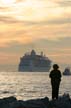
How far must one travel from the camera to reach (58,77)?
58.4 feet

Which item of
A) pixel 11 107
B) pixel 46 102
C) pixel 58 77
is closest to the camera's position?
pixel 11 107

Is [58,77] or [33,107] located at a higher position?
[58,77]

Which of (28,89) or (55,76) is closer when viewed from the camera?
(55,76)

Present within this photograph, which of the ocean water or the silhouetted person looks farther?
the ocean water

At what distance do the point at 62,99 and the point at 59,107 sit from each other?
106 centimetres

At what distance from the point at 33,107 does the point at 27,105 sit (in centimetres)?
21

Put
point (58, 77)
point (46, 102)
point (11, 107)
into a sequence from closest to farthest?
point (11, 107), point (46, 102), point (58, 77)

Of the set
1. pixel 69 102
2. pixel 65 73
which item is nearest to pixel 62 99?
pixel 69 102

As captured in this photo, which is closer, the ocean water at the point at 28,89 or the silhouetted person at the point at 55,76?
the silhouetted person at the point at 55,76

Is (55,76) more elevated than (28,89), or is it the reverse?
(28,89)

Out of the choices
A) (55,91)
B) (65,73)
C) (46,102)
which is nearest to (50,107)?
(46,102)

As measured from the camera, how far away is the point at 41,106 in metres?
16.0

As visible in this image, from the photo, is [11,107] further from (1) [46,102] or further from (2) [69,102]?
(2) [69,102]

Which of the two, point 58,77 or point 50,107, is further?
point 58,77
